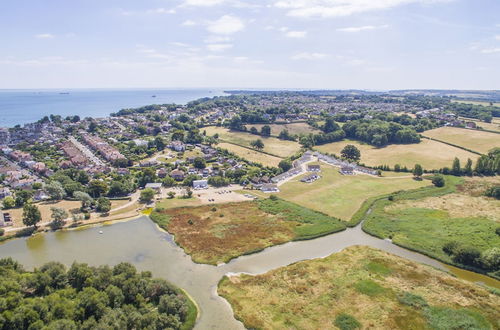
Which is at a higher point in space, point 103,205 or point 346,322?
point 103,205

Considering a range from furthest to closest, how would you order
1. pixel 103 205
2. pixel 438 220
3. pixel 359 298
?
pixel 103 205, pixel 438 220, pixel 359 298

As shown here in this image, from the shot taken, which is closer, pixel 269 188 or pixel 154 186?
pixel 154 186

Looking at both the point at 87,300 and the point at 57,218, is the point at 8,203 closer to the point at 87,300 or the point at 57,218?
the point at 57,218

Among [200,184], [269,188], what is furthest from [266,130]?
[200,184]

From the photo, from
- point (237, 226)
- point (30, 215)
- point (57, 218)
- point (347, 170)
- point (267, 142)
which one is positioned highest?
point (267, 142)

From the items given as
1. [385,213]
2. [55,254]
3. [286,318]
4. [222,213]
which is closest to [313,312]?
[286,318]

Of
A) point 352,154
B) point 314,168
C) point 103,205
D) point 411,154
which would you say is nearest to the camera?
point 103,205

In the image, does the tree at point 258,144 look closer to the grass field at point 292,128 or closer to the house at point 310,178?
the grass field at point 292,128

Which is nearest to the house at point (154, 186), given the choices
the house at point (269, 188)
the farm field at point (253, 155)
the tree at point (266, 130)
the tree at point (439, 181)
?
the house at point (269, 188)

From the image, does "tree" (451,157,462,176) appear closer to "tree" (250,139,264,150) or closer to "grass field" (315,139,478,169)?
"grass field" (315,139,478,169)
